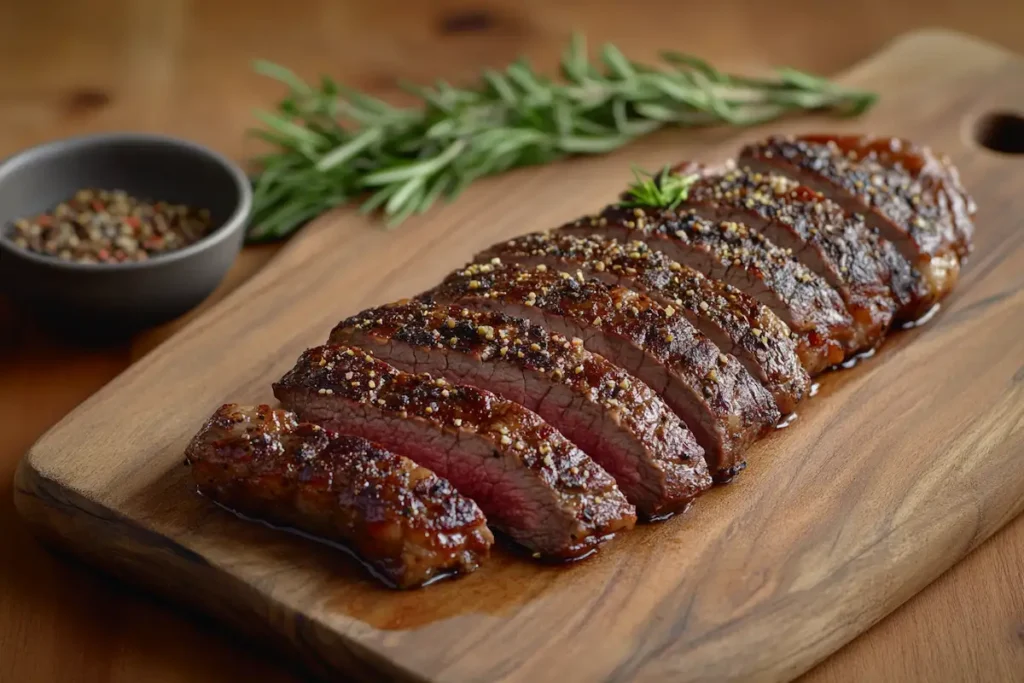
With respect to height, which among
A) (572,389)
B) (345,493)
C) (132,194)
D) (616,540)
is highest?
(572,389)

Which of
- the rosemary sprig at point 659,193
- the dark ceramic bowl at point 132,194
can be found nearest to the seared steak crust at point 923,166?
the rosemary sprig at point 659,193

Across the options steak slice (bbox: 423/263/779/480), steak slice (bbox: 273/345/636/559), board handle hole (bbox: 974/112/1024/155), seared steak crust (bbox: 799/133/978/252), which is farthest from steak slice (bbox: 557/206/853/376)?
board handle hole (bbox: 974/112/1024/155)

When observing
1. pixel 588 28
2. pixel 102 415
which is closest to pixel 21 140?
pixel 102 415

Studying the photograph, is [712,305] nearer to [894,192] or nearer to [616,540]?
[616,540]

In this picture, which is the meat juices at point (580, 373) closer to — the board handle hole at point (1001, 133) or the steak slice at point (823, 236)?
the steak slice at point (823, 236)

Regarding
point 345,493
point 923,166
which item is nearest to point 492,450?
point 345,493

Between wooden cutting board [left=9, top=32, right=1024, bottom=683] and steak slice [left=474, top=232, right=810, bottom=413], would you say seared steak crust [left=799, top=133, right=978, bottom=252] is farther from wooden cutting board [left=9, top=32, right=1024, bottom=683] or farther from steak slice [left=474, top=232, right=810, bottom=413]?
steak slice [left=474, top=232, right=810, bottom=413]
